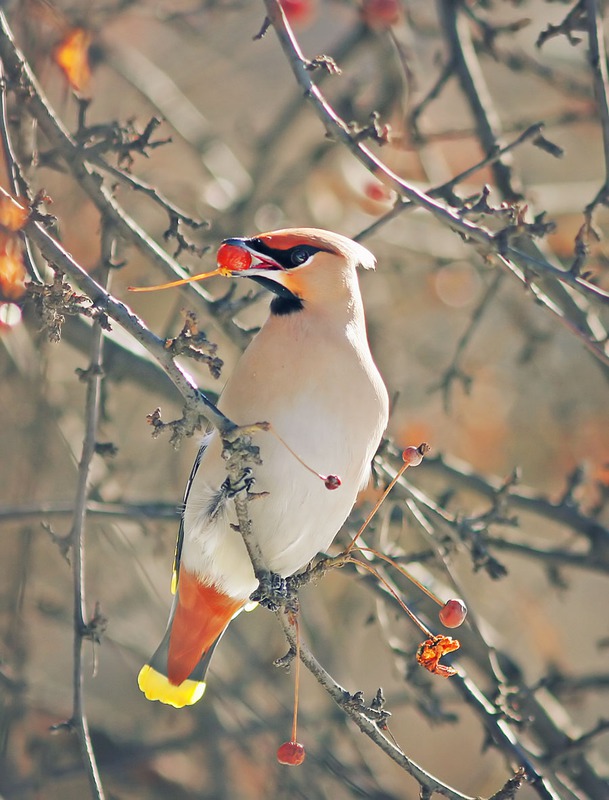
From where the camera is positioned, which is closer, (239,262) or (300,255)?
(239,262)

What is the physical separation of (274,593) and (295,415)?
0.45 metres

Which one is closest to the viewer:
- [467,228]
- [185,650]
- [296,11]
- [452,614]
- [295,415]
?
[467,228]

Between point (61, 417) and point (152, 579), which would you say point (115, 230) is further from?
point (152, 579)

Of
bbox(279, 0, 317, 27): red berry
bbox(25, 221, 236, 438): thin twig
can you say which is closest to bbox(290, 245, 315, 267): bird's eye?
Result: bbox(25, 221, 236, 438): thin twig

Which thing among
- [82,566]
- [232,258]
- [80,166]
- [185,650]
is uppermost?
[80,166]

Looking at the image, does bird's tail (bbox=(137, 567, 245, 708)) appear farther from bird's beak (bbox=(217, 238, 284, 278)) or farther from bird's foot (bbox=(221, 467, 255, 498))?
bird's beak (bbox=(217, 238, 284, 278))

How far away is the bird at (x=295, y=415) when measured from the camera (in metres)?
2.71

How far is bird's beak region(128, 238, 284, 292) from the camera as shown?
2.37 meters

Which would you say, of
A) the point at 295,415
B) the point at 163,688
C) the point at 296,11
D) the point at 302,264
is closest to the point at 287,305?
the point at 302,264

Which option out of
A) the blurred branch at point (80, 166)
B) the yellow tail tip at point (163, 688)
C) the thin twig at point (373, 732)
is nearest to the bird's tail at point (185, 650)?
the yellow tail tip at point (163, 688)

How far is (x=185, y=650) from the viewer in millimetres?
3178

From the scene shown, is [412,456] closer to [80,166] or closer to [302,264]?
[302,264]

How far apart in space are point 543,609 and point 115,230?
3.90m

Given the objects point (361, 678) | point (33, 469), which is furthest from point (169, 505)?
point (361, 678)
